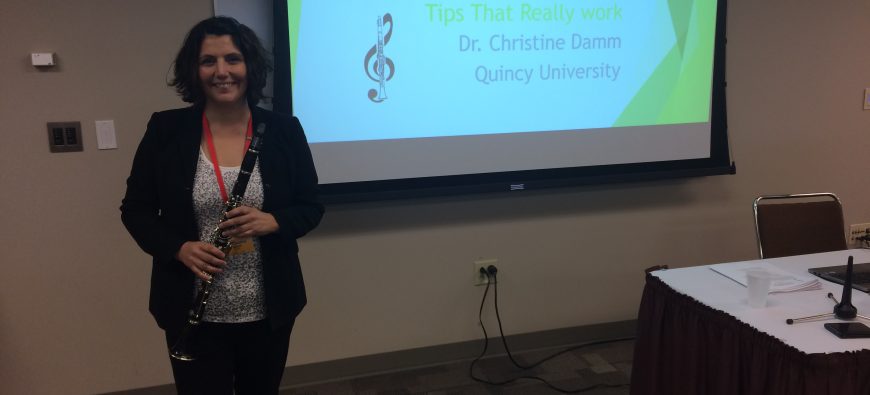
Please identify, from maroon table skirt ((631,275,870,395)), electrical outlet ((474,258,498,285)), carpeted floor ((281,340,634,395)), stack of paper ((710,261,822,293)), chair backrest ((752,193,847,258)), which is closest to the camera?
maroon table skirt ((631,275,870,395))

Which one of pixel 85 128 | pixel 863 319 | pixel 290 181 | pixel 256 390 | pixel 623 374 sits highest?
pixel 85 128

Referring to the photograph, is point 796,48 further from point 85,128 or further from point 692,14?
point 85,128

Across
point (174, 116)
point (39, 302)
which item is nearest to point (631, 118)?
point (174, 116)

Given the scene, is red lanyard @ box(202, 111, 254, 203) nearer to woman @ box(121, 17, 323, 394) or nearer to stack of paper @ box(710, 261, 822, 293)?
woman @ box(121, 17, 323, 394)

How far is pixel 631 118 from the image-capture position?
2.84m

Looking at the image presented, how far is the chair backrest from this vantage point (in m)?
2.43

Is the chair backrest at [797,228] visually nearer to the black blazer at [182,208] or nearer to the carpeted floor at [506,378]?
the carpeted floor at [506,378]

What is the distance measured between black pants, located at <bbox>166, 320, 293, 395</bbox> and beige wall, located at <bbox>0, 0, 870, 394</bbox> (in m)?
1.06

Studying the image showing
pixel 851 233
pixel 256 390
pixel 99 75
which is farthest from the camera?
pixel 851 233

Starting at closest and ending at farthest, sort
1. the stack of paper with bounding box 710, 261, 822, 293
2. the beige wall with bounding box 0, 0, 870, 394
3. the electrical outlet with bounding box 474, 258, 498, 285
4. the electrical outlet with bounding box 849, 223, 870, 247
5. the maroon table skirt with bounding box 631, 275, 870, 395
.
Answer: the maroon table skirt with bounding box 631, 275, 870, 395, the stack of paper with bounding box 710, 261, 822, 293, the beige wall with bounding box 0, 0, 870, 394, the electrical outlet with bounding box 474, 258, 498, 285, the electrical outlet with bounding box 849, 223, 870, 247

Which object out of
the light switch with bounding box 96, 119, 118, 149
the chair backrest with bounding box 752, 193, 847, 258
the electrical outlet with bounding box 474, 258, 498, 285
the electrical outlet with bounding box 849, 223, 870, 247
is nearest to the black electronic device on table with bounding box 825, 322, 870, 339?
the chair backrest with bounding box 752, 193, 847, 258

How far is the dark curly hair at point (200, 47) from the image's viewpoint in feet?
4.75

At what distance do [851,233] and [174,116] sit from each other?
3704 mm

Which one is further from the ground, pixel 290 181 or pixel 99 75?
pixel 99 75
